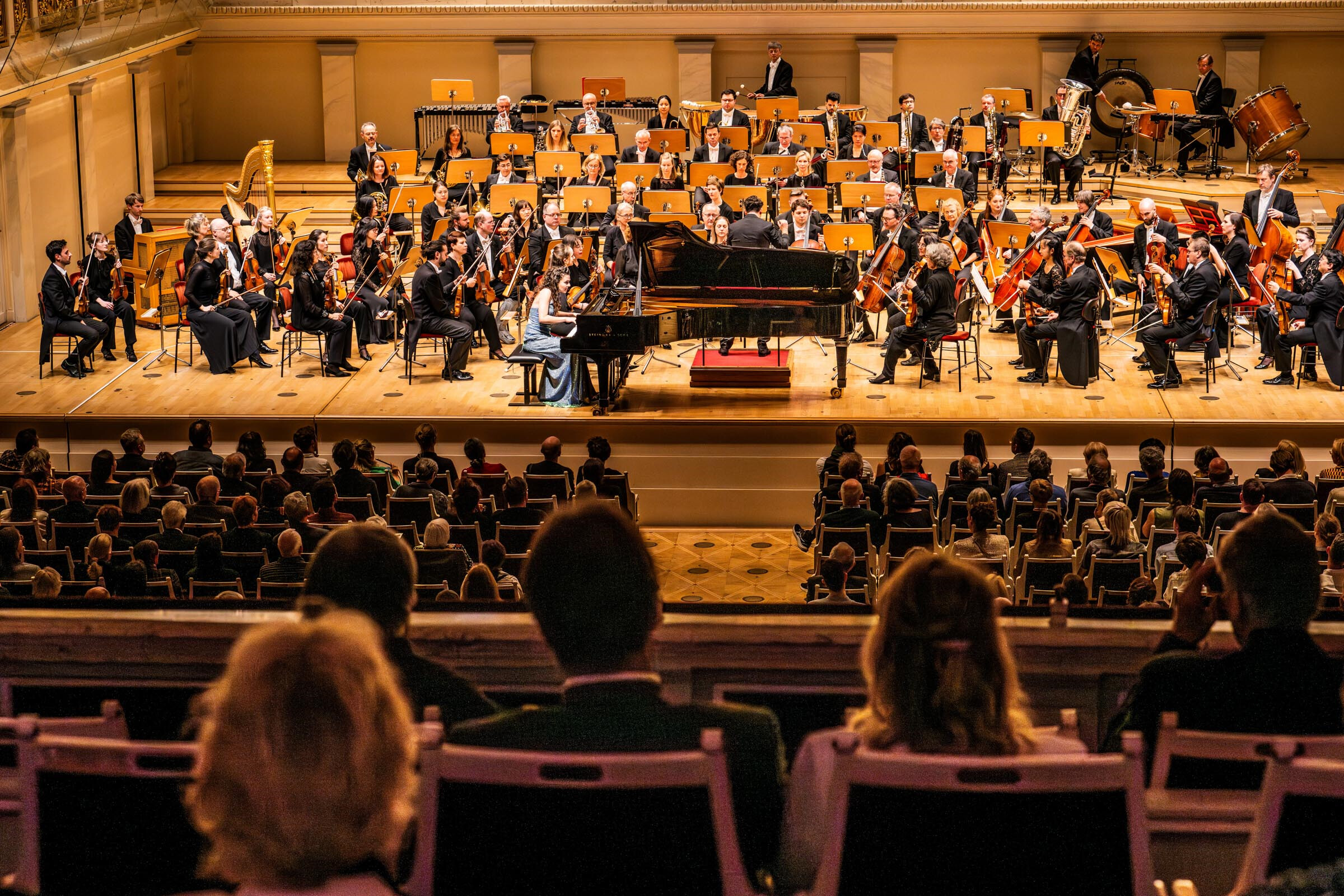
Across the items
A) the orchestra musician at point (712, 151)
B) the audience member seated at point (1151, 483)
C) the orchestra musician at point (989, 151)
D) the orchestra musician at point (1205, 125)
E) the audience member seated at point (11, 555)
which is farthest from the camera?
the orchestra musician at point (1205, 125)

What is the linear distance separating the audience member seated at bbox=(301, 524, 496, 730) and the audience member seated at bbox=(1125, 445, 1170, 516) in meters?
5.58

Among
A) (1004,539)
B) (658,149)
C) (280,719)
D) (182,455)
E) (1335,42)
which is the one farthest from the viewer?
(1335,42)

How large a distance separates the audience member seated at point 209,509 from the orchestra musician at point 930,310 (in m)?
5.18

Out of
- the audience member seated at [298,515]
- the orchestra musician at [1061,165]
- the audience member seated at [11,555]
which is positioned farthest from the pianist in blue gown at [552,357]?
the orchestra musician at [1061,165]

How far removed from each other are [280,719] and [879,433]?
829cm

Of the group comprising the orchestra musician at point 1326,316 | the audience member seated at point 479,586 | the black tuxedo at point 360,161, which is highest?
the black tuxedo at point 360,161

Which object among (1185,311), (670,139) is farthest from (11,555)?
(670,139)

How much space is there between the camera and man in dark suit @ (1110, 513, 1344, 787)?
7.78ft

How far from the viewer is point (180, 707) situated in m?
2.60

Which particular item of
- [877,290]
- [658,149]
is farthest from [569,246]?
[658,149]

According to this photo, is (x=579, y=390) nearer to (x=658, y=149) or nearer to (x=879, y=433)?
(x=879, y=433)

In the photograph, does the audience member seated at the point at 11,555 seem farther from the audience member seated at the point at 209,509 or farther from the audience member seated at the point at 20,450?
the audience member seated at the point at 20,450

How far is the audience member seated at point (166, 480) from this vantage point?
7.42 metres

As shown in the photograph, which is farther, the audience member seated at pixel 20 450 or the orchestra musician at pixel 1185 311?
the orchestra musician at pixel 1185 311
